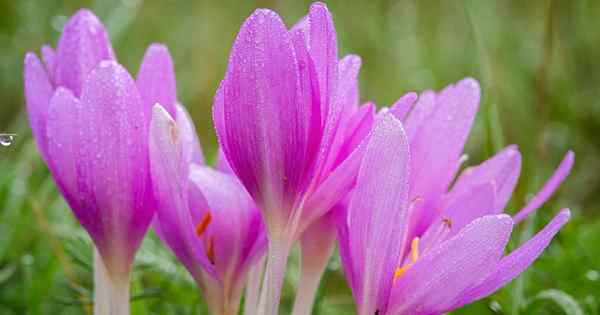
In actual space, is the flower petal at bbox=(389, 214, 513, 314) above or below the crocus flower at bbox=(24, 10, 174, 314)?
below

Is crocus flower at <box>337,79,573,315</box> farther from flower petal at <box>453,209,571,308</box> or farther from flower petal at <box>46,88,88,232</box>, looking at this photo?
flower petal at <box>46,88,88,232</box>

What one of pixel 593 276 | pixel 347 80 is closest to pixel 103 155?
pixel 347 80

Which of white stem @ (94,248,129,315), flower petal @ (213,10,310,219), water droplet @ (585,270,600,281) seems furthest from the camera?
water droplet @ (585,270,600,281)

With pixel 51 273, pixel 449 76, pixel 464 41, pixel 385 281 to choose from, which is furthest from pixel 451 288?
pixel 464 41

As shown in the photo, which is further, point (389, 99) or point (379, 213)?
point (389, 99)

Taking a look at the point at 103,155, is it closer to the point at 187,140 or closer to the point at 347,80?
the point at 187,140

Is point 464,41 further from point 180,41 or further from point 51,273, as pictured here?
point 51,273

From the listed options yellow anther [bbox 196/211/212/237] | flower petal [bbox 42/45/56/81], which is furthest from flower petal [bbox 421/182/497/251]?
flower petal [bbox 42/45/56/81]
